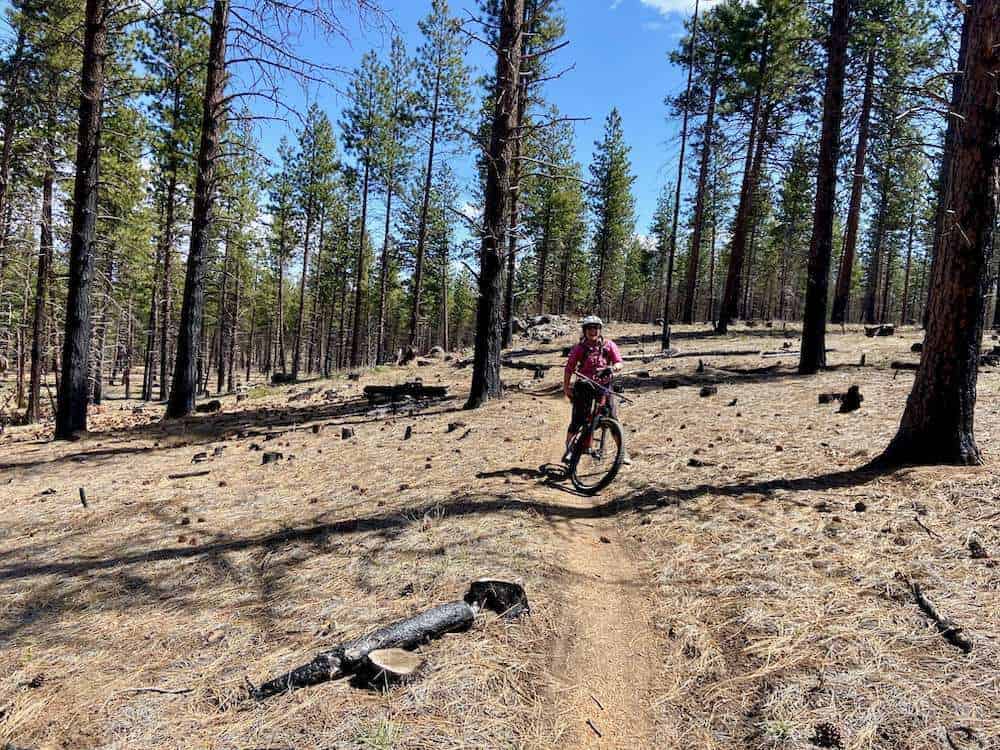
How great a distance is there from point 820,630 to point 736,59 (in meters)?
25.5

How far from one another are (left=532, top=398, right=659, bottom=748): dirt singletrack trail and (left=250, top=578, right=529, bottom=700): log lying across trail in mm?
436

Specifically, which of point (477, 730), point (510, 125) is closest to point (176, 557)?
point (477, 730)

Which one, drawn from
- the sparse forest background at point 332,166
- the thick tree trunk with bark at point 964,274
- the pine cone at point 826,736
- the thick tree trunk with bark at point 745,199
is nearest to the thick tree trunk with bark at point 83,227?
the sparse forest background at point 332,166

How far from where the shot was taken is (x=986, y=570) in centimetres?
360

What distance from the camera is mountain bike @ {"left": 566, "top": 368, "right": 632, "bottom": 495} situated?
6.32 m

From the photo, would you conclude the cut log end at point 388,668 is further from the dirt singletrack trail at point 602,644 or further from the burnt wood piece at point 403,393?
the burnt wood piece at point 403,393

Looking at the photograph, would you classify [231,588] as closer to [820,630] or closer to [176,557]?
[176,557]

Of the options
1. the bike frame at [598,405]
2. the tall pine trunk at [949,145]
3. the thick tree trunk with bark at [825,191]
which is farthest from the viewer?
the thick tree trunk with bark at [825,191]

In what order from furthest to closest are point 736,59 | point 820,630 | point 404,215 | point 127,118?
point 404,215
point 736,59
point 127,118
point 820,630

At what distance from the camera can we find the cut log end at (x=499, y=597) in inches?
142

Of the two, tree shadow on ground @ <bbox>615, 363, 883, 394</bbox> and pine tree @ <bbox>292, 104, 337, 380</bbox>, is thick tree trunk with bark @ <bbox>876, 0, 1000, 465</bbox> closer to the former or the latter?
tree shadow on ground @ <bbox>615, 363, 883, 394</bbox>

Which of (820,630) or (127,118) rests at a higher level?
(127,118)

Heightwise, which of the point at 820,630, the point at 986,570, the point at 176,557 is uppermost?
the point at 986,570

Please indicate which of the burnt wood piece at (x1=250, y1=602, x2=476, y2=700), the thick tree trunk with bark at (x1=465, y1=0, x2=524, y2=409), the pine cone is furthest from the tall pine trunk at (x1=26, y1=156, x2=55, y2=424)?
the pine cone
